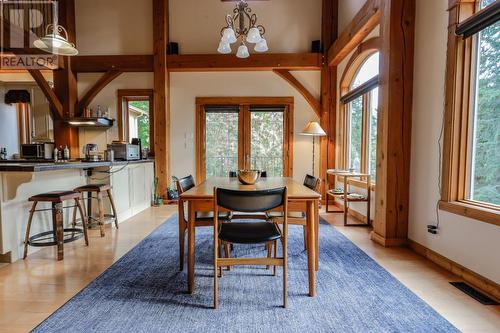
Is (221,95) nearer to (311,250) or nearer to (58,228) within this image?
(58,228)

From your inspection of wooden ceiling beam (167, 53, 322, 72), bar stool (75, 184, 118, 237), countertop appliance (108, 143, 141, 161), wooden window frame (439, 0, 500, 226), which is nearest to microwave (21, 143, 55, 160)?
countertop appliance (108, 143, 141, 161)

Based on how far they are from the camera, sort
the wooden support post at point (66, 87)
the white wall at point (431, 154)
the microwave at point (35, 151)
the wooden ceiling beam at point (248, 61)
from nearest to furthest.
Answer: the white wall at point (431, 154)
the microwave at point (35, 151)
the wooden ceiling beam at point (248, 61)
the wooden support post at point (66, 87)

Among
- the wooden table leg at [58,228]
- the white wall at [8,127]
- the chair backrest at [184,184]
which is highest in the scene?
the white wall at [8,127]

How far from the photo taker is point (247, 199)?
1.67 meters

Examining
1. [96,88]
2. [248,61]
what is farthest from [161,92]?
[248,61]

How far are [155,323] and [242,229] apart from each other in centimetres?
79

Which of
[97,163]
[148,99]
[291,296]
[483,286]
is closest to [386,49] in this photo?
[483,286]

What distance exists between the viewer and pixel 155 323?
162 cm

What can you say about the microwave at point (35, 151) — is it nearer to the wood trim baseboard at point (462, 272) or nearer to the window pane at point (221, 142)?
the window pane at point (221, 142)

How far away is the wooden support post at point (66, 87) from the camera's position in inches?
213

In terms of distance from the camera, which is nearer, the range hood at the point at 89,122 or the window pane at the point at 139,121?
the range hood at the point at 89,122

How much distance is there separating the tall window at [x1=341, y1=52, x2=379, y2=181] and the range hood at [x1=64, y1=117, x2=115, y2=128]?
463 cm

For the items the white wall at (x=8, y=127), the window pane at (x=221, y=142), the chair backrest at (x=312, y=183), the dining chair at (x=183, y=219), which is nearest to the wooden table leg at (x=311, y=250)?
the chair backrest at (x=312, y=183)

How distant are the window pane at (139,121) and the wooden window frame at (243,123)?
4.54 ft
